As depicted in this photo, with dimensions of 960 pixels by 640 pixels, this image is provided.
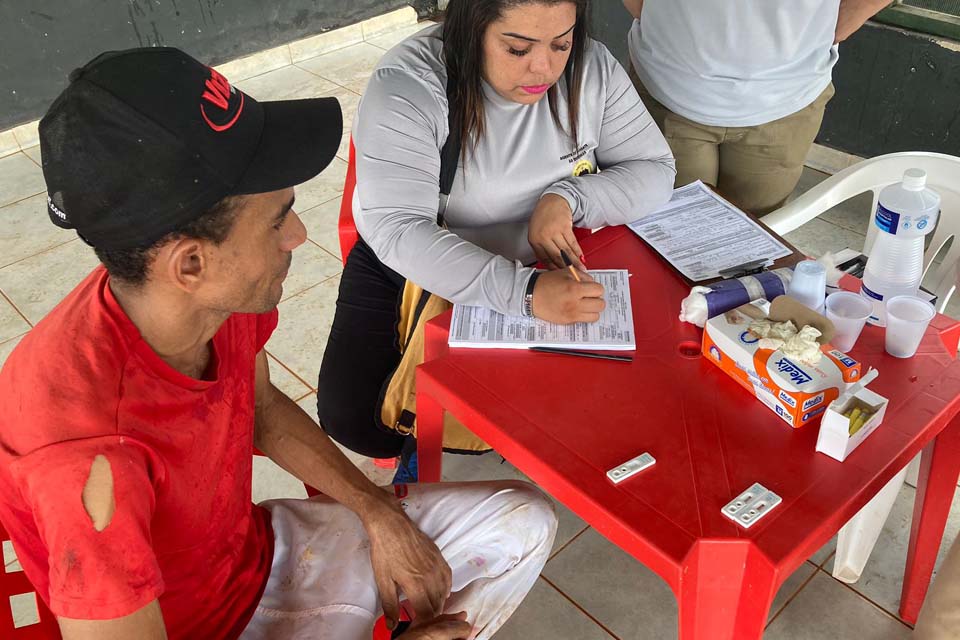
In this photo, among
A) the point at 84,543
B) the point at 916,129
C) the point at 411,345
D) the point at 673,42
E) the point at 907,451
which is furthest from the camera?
the point at 916,129

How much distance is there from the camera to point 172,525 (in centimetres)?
108

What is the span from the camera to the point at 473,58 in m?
1.58

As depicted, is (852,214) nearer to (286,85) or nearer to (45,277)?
(286,85)

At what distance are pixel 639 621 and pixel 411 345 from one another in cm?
77

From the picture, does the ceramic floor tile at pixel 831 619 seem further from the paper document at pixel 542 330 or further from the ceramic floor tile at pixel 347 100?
the ceramic floor tile at pixel 347 100

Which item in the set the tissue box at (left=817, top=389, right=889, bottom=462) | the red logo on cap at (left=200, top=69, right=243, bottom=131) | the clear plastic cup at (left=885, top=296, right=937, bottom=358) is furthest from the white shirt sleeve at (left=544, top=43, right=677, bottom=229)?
the red logo on cap at (left=200, top=69, right=243, bottom=131)

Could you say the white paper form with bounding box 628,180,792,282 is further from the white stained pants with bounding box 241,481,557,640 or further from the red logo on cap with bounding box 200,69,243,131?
the red logo on cap with bounding box 200,69,243,131

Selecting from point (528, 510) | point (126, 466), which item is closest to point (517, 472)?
point (528, 510)

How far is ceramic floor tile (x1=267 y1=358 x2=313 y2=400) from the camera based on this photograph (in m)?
2.38

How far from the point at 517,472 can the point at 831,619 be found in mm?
784

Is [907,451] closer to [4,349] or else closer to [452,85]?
[452,85]

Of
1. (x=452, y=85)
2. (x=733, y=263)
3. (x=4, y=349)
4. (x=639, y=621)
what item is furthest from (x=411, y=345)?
(x=4, y=349)

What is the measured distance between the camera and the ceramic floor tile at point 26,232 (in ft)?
10.2

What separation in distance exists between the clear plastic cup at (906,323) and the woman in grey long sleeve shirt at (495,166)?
471 mm
